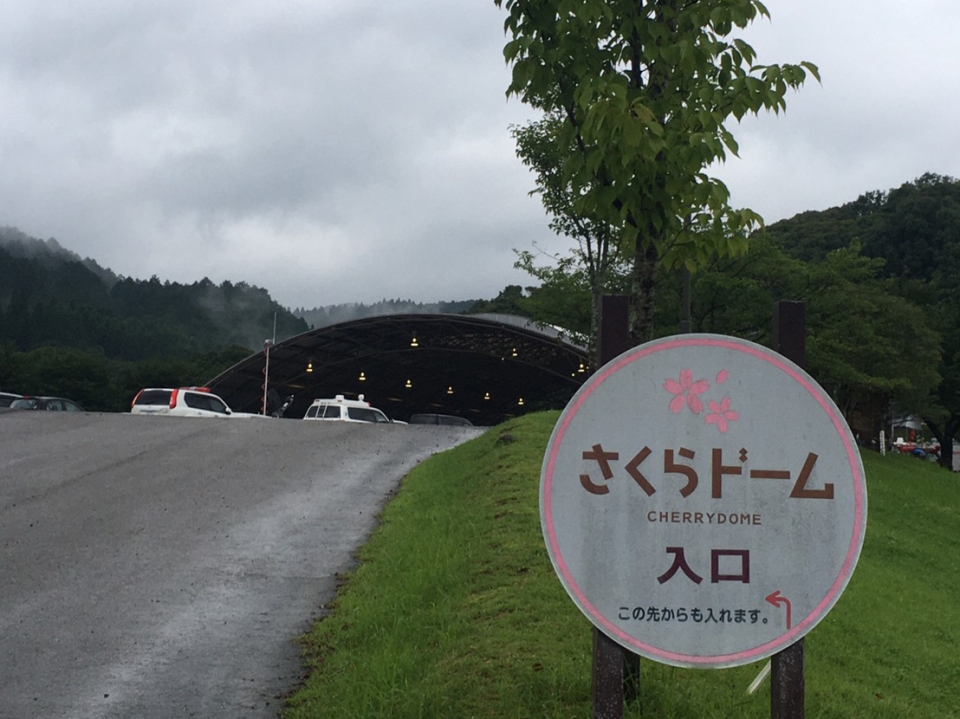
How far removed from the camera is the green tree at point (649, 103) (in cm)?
552

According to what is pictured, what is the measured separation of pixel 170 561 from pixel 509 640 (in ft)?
16.2

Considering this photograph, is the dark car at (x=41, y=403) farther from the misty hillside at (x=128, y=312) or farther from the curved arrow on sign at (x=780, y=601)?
the misty hillside at (x=128, y=312)

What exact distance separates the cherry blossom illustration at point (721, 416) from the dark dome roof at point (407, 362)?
147ft

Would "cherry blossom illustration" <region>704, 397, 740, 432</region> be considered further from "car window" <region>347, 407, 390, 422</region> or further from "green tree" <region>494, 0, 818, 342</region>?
"car window" <region>347, 407, 390, 422</region>

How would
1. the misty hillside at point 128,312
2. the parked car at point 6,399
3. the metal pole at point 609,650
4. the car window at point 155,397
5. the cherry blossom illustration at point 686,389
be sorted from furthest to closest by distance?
the misty hillside at point 128,312, the parked car at point 6,399, the car window at point 155,397, the metal pole at point 609,650, the cherry blossom illustration at point 686,389

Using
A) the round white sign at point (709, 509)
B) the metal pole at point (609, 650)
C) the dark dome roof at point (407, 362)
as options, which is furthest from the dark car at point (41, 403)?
the round white sign at point (709, 509)

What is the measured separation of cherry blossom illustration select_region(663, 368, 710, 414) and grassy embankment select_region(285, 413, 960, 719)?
5.99 ft

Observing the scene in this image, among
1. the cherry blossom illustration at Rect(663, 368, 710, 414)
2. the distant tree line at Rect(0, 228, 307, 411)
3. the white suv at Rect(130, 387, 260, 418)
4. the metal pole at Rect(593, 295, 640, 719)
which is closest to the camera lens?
the cherry blossom illustration at Rect(663, 368, 710, 414)

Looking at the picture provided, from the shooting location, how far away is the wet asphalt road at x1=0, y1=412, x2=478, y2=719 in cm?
695

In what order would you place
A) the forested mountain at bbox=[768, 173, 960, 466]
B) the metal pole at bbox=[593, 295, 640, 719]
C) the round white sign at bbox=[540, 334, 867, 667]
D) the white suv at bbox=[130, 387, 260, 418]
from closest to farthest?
1. the round white sign at bbox=[540, 334, 867, 667]
2. the metal pole at bbox=[593, 295, 640, 719]
3. the white suv at bbox=[130, 387, 260, 418]
4. the forested mountain at bbox=[768, 173, 960, 466]

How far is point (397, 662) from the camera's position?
6660 mm

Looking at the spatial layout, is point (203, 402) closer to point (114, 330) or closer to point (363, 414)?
point (363, 414)

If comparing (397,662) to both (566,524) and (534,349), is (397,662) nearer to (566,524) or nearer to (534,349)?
(566,524)

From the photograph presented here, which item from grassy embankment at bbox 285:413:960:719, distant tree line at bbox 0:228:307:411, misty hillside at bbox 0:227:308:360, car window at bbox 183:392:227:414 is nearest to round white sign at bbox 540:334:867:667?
grassy embankment at bbox 285:413:960:719
